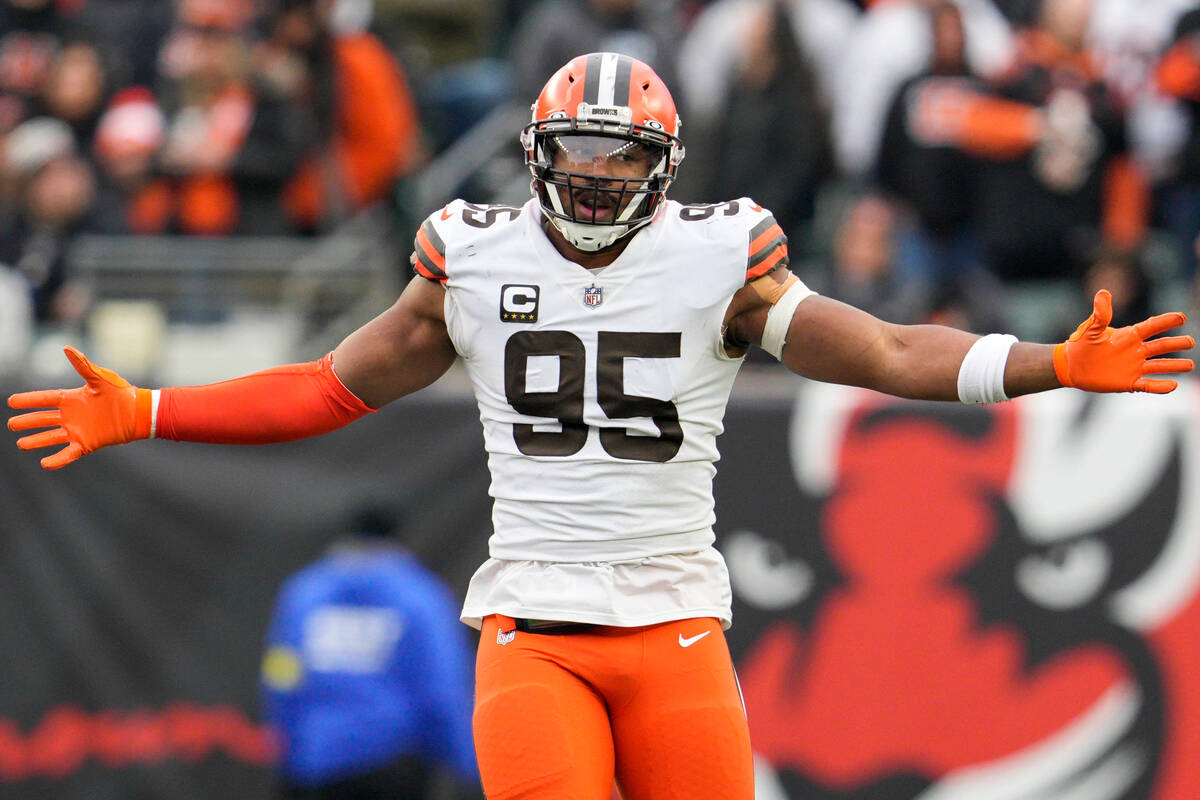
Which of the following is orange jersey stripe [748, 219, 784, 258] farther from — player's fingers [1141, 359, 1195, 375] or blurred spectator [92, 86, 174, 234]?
blurred spectator [92, 86, 174, 234]

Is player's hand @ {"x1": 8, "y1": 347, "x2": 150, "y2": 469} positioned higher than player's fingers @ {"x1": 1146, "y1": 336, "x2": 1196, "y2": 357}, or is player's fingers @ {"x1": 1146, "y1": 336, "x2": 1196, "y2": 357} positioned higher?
player's fingers @ {"x1": 1146, "y1": 336, "x2": 1196, "y2": 357}

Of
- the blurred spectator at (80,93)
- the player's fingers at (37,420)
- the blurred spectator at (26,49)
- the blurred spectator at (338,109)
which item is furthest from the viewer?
the blurred spectator at (26,49)

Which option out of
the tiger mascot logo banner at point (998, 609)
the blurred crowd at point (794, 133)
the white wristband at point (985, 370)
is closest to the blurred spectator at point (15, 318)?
the blurred crowd at point (794, 133)

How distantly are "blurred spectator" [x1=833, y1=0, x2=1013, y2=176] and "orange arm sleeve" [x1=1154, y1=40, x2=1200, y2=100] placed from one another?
85 cm

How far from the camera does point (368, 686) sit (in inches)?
252

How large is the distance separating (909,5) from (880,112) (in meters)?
0.61

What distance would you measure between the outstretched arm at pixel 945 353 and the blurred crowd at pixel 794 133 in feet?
12.4

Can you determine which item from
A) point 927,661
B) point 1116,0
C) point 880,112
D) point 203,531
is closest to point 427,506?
point 203,531

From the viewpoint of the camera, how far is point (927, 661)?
710 cm

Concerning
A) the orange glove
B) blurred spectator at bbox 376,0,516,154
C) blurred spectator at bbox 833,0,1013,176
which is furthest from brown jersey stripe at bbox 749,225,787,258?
blurred spectator at bbox 376,0,516,154

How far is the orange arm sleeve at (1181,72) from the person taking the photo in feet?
26.4

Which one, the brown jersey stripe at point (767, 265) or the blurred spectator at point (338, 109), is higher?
the brown jersey stripe at point (767, 265)

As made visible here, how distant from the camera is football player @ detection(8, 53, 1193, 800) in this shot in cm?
391

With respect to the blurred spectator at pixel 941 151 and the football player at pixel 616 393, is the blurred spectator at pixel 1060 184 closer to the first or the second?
the blurred spectator at pixel 941 151
